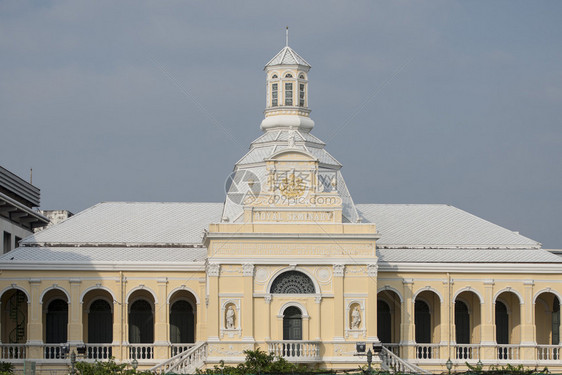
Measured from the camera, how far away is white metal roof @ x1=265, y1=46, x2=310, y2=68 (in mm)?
89625

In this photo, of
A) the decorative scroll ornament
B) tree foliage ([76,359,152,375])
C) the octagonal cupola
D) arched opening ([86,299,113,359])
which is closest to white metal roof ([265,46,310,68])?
the octagonal cupola

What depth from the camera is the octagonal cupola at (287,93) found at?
3497 inches

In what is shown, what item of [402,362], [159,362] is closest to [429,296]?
[402,362]

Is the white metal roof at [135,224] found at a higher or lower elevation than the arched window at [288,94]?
lower

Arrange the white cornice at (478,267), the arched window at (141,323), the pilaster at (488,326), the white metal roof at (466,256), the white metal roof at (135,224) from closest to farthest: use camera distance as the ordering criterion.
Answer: the pilaster at (488,326) → the white cornice at (478,267) → the white metal roof at (466,256) → the arched window at (141,323) → the white metal roof at (135,224)

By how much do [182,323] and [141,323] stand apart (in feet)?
8.10

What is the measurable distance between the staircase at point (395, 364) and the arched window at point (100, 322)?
1712 centimetres

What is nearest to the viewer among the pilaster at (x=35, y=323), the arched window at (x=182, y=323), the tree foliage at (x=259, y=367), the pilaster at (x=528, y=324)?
the tree foliage at (x=259, y=367)

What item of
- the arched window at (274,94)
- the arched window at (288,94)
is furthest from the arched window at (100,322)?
the arched window at (288,94)

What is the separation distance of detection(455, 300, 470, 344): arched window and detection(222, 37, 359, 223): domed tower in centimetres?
947

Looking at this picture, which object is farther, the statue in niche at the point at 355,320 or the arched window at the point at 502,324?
the arched window at the point at 502,324

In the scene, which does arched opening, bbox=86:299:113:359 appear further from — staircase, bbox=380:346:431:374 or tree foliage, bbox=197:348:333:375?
staircase, bbox=380:346:431:374

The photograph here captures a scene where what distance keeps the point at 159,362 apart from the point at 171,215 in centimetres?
1326

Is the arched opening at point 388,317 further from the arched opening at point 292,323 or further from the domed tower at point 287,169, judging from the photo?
the arched opening at point 292,323
